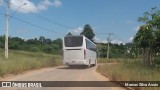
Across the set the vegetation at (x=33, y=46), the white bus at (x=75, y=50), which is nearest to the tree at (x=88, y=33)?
the vegetation at (x=33, y=46)

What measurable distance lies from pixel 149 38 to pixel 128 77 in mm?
15651

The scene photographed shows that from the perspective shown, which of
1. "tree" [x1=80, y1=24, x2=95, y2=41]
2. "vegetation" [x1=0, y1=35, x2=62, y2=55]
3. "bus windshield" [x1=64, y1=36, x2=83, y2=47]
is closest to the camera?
"bus windshield" [x1=64, y1=36, x2=83, y2=47]

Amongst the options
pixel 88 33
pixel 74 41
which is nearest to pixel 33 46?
pixel 88 33

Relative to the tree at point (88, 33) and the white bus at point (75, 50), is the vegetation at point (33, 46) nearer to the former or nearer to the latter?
the tree at point (88, 33)

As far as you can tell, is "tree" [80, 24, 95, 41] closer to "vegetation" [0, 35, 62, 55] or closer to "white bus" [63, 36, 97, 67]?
"vegetation" [0, 35, 62, 55]

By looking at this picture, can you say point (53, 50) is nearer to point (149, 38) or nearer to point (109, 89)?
Answer: point (149, 38)

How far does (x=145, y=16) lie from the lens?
32531mm

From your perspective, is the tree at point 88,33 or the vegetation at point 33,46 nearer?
the vegetation at point 33,46

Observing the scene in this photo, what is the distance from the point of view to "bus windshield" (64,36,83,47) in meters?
34.9

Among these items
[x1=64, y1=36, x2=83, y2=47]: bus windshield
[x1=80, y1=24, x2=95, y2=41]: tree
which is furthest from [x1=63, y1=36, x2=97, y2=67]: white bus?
[x1=80, y1=24, x2=95, y2=41]: tree

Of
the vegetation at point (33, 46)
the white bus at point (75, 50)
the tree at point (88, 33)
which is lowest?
the white bus at point (75, 50)

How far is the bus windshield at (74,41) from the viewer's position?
34.9 meters

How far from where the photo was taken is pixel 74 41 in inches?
1383

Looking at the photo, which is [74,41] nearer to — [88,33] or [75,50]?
[75,50]
